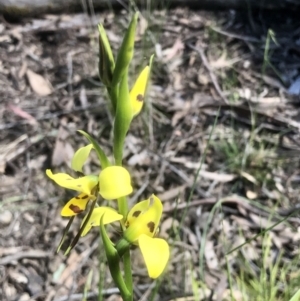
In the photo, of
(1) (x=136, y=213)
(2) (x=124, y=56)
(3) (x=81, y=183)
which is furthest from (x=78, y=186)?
(2) (x=124, y=56)

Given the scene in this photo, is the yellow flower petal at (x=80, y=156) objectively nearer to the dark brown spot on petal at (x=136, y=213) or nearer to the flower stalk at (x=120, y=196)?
the flower stalk at (x=120, y=196)

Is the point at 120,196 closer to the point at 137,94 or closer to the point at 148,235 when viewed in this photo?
the point at 148,235

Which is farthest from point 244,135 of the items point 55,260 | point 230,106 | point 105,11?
point 105,11

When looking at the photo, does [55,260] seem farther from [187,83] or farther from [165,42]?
[165,42]

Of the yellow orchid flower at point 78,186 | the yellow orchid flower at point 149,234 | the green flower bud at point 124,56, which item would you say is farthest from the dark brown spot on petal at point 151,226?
the green flower bud at point 124,56

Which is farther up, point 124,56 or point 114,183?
point 124,56

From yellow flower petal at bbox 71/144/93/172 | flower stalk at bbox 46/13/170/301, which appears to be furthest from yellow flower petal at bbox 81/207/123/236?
yellow flower petal at bbox 71/144/93/172
